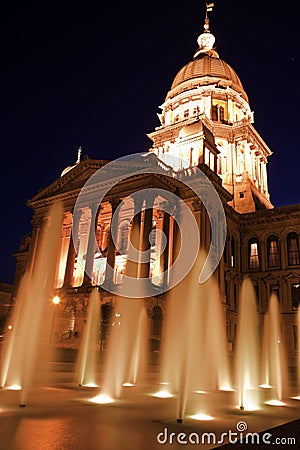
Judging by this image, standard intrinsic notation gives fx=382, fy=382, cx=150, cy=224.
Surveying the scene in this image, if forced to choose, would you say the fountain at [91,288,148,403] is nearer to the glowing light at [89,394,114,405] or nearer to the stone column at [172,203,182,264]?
the glowing light at [89,394,114,405]

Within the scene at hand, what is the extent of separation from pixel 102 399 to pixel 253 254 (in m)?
34.4

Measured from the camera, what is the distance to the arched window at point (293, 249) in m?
39.4

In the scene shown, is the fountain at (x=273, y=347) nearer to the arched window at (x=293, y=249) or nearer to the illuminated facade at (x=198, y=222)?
the illuminated facade at (x=198, y=222)

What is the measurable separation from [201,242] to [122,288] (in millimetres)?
8730

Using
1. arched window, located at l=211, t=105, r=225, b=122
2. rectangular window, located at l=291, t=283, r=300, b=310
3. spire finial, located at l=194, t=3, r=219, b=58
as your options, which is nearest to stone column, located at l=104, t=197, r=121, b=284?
rectangular window, located at l=291, t=283, r=300, b=310

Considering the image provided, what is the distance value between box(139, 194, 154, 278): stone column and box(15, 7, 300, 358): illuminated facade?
0.09 m

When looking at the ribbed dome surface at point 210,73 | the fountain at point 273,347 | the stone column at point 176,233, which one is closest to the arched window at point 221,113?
the ribbed dome surface at point 210,73

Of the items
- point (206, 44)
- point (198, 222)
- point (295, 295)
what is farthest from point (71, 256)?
point (206, 44)

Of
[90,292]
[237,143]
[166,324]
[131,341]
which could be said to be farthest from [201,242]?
[237,143]

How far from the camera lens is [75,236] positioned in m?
40.9

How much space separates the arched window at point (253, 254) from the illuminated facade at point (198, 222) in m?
0.11

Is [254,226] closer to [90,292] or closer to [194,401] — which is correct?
[90,292]

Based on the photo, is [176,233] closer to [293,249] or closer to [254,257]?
[254,257]

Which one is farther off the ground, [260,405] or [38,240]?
[38,240]
